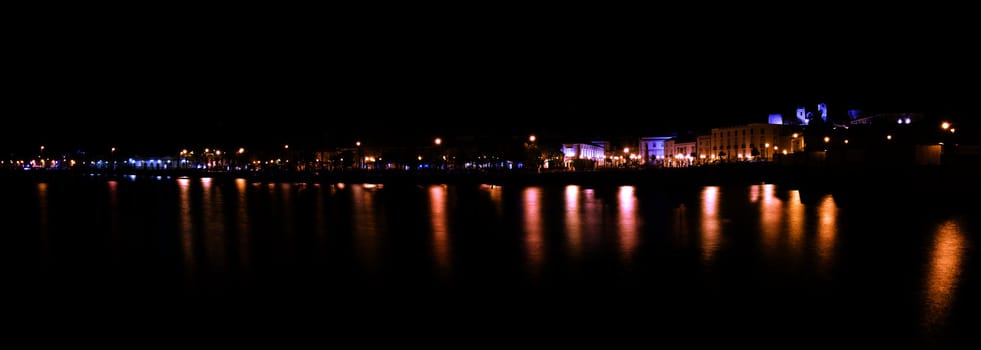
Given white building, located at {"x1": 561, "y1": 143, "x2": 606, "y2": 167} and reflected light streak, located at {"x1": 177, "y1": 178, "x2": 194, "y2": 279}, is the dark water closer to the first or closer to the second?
reflected light streak, located at {"x1": 177, "y1": 178, "x2": 194, "y2": 279}

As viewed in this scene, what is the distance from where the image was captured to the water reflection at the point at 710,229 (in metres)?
9.16

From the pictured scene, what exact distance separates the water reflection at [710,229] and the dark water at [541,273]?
0.05 meters

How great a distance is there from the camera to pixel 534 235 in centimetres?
1120

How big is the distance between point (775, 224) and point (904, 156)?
19046mm

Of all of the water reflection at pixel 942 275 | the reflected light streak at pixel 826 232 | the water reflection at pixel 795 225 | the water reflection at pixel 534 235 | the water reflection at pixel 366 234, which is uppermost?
the water reflection at pixel 366 234

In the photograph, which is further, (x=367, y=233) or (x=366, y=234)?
(x=367, y=233)

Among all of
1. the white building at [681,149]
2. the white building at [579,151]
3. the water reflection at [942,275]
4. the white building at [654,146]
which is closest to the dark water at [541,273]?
the water reflection at [942,275]

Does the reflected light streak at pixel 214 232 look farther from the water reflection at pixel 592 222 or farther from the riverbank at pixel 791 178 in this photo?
the riverbank at pixel 791 178

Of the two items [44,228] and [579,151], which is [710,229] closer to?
[44,228]

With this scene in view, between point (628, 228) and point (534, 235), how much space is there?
221 cm

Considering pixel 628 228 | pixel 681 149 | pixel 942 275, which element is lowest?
pixel 942 275

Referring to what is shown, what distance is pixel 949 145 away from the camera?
2830 centimetres

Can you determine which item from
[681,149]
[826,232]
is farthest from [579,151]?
[826,232]

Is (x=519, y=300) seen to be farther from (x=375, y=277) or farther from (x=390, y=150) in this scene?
(x=390, y=150)
